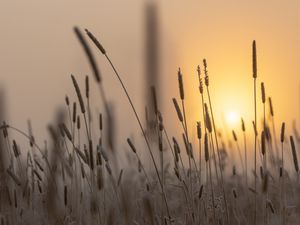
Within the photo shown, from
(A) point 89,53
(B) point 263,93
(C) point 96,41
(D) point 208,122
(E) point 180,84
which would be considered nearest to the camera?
(A) point 89,53

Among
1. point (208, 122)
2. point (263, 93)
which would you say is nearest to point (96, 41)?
point (208, 122)

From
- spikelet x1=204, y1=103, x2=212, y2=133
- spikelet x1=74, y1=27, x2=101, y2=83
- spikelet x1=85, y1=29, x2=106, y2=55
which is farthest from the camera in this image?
spikelet x1=204, y1=103, x2=212, y2=133

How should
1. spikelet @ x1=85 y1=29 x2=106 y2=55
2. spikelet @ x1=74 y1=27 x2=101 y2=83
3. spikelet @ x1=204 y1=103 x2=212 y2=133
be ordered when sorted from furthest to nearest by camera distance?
spikelet @ x1=204 y1=103 x2=212 y2=133 < spikelet @ x1=85 y1=29 x2=106 y2=55 < spikelet @ x1=74 y1=27 x2=101 y2=83

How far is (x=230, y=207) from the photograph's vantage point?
2484mm

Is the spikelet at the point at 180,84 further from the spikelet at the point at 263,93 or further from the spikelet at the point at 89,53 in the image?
the spikelet at the point at 89,53

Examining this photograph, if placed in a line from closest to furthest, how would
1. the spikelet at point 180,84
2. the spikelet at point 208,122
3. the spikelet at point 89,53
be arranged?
the spikelet at point 89,53
the spikelet at point 180,84
the spikelet at point 208,122

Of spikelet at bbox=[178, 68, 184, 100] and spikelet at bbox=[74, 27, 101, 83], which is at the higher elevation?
spikelet at bbox=[178, 68, 184, 100]

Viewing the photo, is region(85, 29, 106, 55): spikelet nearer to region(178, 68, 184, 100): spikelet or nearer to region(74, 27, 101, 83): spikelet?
region(74, 27, 101, 83): spikelet

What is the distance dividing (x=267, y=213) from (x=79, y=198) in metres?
0.87

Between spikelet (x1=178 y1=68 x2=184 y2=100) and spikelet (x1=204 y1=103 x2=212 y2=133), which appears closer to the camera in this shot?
spikelet (x1=178 y1=68 x2=184 y2=100)

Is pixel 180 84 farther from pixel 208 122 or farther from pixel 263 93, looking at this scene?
pixel 263 93

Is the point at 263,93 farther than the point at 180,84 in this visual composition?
Yes

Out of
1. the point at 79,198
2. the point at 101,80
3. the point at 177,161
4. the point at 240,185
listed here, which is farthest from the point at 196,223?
the point at 240,185

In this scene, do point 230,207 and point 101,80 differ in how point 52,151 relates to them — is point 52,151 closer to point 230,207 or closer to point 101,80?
point 101,80
